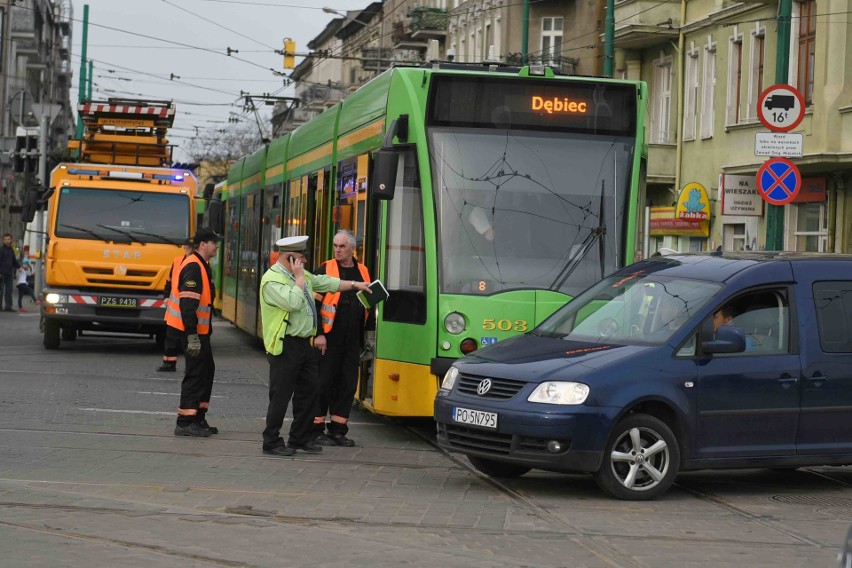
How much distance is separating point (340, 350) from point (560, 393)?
356cm

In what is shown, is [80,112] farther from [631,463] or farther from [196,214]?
[631,463]

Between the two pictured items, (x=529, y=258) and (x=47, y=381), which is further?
(x=47, y=381)

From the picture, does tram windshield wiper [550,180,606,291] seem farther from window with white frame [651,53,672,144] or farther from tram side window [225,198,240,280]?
window with white frame [651,53,672,144]

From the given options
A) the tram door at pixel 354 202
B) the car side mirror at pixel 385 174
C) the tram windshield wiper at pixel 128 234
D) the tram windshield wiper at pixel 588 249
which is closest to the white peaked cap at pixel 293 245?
the car side mirror at pixel 385 174

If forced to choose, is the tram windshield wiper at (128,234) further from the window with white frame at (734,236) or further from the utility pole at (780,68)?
the window with white frame at (734,236)

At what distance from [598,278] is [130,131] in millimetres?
15764

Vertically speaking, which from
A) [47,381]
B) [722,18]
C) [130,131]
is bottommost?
[47,381]

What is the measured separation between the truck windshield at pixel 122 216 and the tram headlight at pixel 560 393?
48.3 feet

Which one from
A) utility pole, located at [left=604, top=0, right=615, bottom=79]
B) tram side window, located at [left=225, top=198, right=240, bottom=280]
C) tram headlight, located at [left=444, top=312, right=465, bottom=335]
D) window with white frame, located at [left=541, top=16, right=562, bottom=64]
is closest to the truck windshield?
tram side window, located at [left=225, top=198, right=240, bottom=280]

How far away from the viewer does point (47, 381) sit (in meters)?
19.2

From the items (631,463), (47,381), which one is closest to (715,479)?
(631,463)

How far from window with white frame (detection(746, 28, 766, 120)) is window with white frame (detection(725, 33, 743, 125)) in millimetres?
823

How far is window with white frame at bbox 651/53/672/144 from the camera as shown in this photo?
40094 mm

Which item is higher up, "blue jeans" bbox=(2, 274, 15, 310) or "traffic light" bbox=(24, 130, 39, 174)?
Result: "traffic light" bbox=(24, 130, 39, 174)
